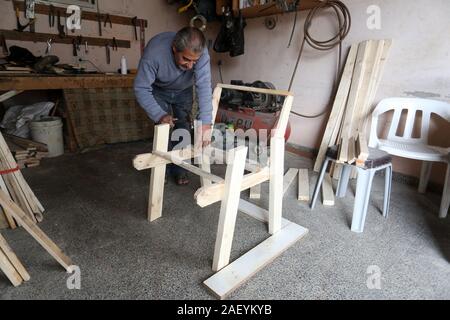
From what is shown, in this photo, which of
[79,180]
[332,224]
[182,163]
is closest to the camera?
[182,163]

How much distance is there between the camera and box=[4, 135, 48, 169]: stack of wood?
2.30m

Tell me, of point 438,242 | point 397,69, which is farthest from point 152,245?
point 397,69

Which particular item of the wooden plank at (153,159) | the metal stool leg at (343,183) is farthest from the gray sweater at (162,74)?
the metal stool leg at (343,183)

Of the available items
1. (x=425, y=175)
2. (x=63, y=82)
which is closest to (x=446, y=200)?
(x=425, y=175)

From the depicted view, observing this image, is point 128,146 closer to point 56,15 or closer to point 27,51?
point 27,51

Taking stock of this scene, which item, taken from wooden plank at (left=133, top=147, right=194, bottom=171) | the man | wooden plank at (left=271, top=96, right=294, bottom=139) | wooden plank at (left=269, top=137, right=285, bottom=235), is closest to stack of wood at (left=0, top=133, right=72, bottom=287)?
wooden plank at (left=133, top=147, right=194, bottom=171)

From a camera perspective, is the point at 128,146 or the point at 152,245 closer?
the point at 152,245

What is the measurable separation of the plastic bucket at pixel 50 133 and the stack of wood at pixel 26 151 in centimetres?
8

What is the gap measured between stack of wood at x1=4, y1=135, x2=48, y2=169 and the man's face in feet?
5.53

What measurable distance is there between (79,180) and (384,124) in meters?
2.56

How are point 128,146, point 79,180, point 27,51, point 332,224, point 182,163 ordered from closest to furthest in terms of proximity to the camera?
1. point 182,163
2. point 332,224
3. point 79,180
4. point 27,51
5. point 128,146

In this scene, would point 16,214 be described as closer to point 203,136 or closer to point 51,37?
point 203,136

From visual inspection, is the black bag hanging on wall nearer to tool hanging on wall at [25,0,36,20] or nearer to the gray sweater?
the gray sweater

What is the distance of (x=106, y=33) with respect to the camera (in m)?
3.16
